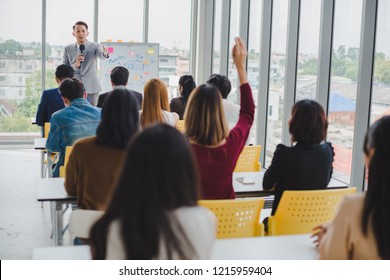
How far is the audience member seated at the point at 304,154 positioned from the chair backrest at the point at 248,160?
1.23 m

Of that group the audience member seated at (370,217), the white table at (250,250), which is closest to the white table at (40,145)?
the white table at (250,250)

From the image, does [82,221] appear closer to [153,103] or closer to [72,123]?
[72,123]

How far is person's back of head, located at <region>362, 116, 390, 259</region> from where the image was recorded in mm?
1874

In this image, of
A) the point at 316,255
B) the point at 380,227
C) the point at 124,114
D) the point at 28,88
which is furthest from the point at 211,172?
the point at 28,88

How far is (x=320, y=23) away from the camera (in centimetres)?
600

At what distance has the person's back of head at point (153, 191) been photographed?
1670 millimetres

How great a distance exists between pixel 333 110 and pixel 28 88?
19.9 feet

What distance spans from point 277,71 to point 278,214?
4.36 metres

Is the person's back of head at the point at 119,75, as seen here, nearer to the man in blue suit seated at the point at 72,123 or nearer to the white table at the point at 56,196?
the man in blue suit seated at the point at 72,123

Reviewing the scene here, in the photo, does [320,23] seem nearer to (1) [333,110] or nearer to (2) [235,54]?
(1) [333,110]

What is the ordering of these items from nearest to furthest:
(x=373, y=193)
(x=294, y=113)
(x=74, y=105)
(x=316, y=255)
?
(x=373, y=193), (x=316, y=255), (x=294, y=113), (x=74, y=105)

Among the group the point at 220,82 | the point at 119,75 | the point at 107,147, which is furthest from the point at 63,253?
the point at 119,75

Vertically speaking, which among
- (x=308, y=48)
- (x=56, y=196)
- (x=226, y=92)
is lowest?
(x=56, y=196)

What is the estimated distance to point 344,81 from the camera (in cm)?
568
